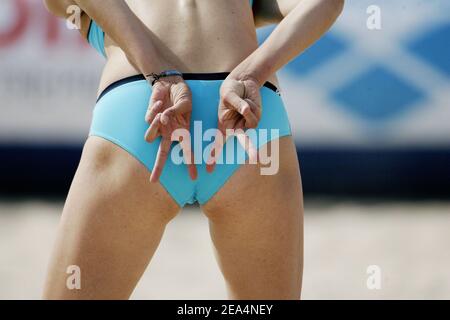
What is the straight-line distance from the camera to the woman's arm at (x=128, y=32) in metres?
1.50

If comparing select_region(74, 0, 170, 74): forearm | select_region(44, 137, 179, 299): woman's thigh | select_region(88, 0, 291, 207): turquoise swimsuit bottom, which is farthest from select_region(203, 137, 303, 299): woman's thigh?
select_region(74, 0, 170, 74): forearm

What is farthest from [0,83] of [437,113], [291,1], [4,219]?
[291,1]

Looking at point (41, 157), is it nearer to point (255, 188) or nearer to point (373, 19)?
point (373, 19)

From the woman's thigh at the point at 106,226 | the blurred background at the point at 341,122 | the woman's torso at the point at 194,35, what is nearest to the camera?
the woman's thigh at the point at 106,226

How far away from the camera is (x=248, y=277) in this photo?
155 cm

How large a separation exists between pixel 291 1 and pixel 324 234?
3007 mm

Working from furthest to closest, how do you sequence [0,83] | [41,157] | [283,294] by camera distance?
[41,157] → [0,83] → [283,294]

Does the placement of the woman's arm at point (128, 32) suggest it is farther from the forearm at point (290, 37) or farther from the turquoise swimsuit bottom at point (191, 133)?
the forearm at point (290, 37)

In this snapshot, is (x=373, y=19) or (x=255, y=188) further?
(x=373, y=19)

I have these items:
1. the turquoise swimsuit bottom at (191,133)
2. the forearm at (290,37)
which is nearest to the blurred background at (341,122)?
the forearm at (290,37)

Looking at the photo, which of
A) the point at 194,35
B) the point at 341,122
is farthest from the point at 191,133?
the point at 341,122

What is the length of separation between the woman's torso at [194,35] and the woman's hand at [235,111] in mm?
78

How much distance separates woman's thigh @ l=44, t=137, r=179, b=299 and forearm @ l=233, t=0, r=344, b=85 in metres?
0.31

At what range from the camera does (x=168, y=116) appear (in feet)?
4.75
